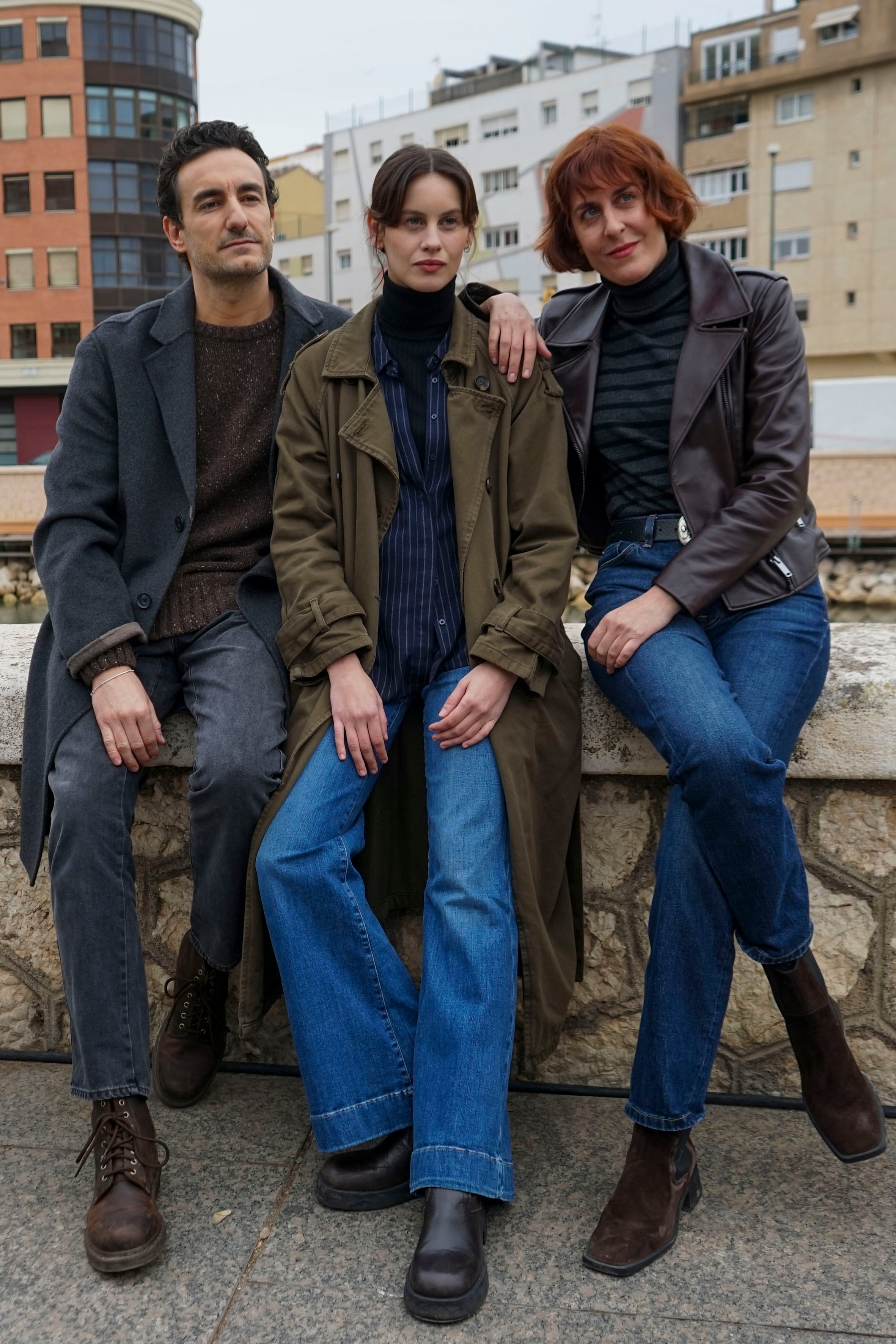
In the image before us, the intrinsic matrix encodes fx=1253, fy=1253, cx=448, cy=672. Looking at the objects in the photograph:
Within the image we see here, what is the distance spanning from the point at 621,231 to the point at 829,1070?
70.7 inches

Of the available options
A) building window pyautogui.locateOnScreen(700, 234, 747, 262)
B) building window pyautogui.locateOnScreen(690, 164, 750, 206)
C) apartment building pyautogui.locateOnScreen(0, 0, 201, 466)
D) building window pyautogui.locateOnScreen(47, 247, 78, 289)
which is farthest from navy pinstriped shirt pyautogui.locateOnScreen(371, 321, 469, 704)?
building window pyautogui.locateOnScreen(47, 247, 78, 289)

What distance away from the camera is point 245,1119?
2.68m

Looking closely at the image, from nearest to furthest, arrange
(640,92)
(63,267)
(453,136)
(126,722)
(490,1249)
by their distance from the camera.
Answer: (490,1249) < (126,722) < (63,267) < (640,92) < (453,136)

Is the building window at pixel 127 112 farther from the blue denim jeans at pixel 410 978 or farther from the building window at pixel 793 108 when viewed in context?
the blue denim jeans at pixel 410 978

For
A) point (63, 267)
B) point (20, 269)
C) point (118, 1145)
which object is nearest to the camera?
point (118, 1145)

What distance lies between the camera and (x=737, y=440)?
107 inches

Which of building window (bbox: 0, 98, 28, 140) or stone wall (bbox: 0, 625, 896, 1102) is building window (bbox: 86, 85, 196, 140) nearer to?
building window (bbox: 0, 98, 28, 140)

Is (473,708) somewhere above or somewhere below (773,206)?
below

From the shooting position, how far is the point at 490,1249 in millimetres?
2193

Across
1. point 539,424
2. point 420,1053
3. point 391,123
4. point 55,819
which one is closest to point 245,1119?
point 420,1053

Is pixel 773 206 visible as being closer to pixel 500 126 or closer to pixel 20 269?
pixel 500 126

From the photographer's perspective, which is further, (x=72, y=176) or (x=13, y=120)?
(x=13, y=120)

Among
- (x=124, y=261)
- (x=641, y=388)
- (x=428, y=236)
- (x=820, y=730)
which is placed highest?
(x=124, y=261)

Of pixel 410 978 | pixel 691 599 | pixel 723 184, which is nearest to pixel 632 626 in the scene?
pixel 691 599
